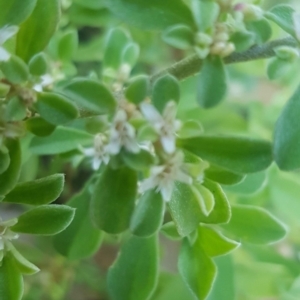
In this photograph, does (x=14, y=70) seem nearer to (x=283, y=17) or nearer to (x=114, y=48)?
(x=283, y=17)

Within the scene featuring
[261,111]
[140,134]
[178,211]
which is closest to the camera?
[140,134]

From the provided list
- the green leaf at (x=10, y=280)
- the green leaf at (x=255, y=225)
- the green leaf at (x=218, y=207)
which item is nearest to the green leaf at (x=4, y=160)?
the green leaf at (x=10, y=280)

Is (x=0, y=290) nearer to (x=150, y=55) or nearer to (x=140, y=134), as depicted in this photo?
(x=140, y=134)

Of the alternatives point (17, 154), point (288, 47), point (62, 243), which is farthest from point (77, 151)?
point (288, 47)

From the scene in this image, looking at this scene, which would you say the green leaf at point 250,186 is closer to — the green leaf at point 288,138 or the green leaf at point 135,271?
the green leaf at point 135,271

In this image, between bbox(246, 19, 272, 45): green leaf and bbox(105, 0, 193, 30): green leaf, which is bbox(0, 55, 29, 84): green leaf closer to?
bbox(105, 0, 193, 30): green leaf

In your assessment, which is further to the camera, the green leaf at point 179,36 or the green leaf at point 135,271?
the green leaf at point 135,271

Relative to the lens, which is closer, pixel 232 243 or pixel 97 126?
pixel 97 126
